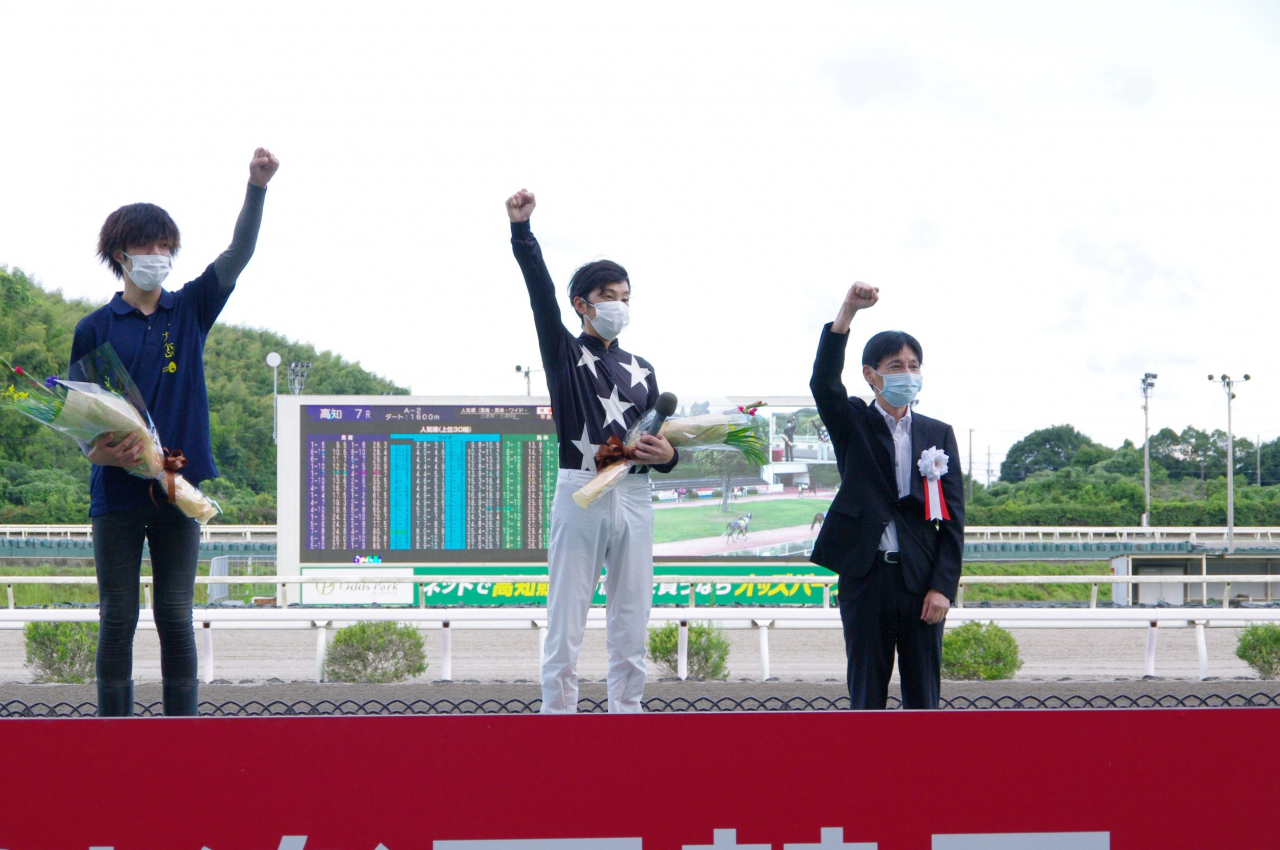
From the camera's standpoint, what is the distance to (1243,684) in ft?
20.1

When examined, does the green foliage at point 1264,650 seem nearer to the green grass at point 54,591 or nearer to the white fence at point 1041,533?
the green grass at point 54,591

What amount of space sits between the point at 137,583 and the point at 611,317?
5.38 feet

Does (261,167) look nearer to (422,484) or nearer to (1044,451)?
(422,484)

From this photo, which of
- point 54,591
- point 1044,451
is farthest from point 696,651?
point 1044,451

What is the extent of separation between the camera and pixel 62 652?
23.2 ft

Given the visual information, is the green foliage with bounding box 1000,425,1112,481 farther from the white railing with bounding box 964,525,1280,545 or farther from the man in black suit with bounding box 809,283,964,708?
the man in black suit with bounding box 809,283,964,708

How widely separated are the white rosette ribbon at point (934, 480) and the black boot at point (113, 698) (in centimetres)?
240

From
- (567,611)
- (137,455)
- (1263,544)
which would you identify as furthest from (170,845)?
(1263,544)

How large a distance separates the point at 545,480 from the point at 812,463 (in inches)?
122

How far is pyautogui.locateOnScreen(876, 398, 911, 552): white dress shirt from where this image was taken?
321 cm

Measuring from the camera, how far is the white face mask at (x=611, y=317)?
339cm

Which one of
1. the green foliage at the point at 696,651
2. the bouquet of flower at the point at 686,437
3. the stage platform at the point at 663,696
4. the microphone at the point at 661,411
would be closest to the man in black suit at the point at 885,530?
the bouquet of flower at the point at 686,437

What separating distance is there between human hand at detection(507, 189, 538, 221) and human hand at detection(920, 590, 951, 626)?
1.69m

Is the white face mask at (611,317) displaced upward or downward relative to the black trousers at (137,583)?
upward
